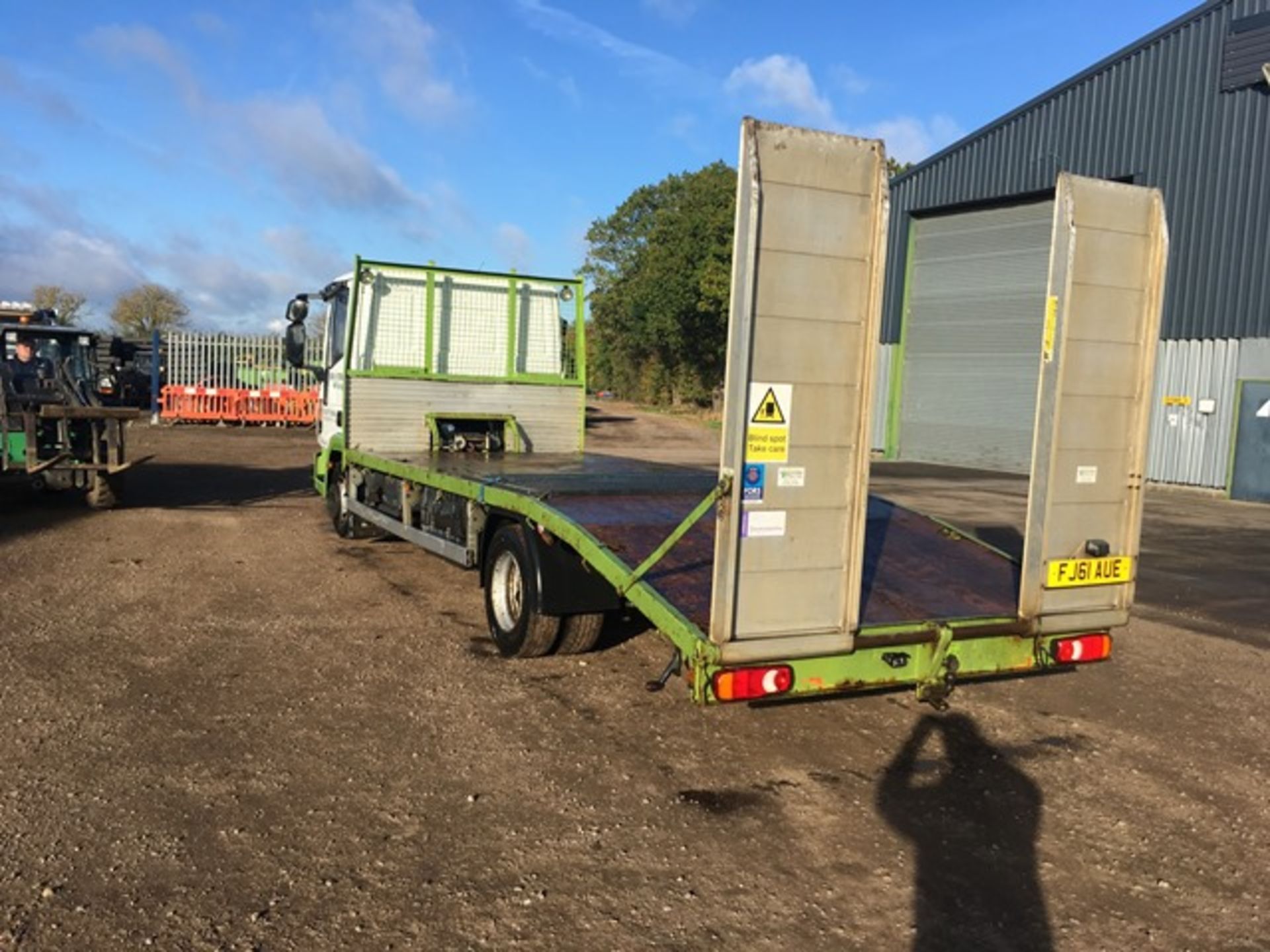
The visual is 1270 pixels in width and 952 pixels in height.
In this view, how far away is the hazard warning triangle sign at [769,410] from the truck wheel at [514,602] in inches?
90.6

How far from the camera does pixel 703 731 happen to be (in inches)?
213

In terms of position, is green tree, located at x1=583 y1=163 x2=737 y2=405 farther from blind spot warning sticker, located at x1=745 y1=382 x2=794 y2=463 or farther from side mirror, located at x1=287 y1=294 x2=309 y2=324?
blind spot warning sticker, located at x1=745 y1=382 x2=794 y2=463

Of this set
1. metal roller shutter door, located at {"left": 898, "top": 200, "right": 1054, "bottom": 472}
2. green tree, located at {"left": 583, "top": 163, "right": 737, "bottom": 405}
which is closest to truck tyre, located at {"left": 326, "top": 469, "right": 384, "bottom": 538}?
metal roller shutter door, located at {"left": 898, "top": 200, "right": 1054, "bottom": 472}

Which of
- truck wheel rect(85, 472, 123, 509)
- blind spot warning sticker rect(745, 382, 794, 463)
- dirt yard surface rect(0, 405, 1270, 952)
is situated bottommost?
A: dirt yard surface rect(0, 405, 1270, 952)

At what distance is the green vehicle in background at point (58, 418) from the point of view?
1186 centimetres

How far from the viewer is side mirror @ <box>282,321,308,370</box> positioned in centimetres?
1023

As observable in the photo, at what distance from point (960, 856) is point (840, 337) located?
2164 mm

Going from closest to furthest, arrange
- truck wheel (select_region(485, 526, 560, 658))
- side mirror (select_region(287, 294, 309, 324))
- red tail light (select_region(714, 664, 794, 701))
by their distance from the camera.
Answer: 1. red tail light (select_region(714, 664, 794, 701))
2. truck wheel (select_region(485, 526, 560, 658))
3. side mirror (select_region(287, 294, 309, 324))

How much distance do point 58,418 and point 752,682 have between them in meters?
10.6

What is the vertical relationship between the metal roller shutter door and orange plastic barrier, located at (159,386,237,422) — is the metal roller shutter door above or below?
above

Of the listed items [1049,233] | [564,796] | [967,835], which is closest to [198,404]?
[1049,233]

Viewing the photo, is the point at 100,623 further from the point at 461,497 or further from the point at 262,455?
the point at 262,455

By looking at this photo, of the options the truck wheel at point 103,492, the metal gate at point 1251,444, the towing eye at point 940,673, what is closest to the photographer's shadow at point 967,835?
the towing eye at point 940,673

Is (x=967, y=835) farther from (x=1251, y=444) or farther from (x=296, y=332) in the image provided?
(x=1251, y=444)
